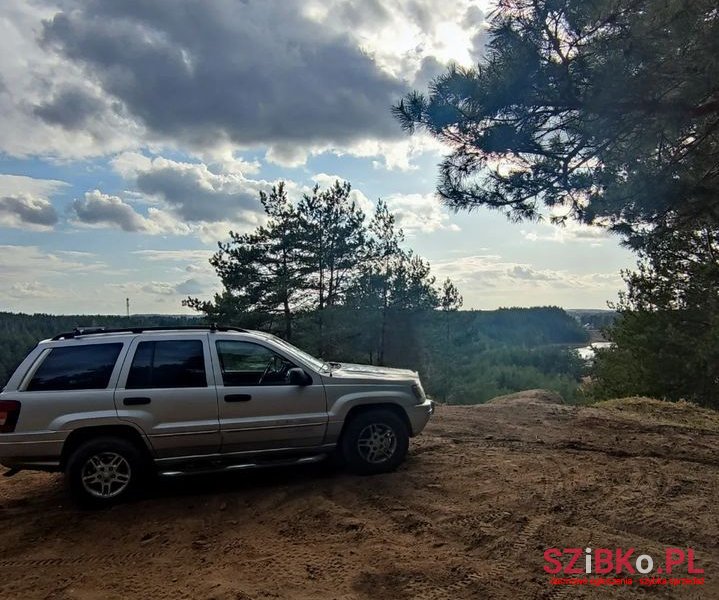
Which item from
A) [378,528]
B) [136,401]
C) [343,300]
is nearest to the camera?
[378,528]

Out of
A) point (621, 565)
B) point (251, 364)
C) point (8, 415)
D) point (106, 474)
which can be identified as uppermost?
point (251, 364)

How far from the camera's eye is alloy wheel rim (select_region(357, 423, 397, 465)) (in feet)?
19.4

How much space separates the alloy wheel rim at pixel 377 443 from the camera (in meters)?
5.91

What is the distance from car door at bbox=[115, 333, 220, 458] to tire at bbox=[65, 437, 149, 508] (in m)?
0.25

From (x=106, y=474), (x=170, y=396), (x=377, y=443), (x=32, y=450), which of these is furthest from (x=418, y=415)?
(x=32, y=450)

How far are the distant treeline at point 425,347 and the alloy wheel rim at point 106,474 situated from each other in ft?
8.42

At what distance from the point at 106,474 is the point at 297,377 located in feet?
6.95

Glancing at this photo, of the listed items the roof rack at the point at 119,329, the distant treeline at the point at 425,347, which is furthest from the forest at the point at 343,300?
the roof rack at the point at 119,329

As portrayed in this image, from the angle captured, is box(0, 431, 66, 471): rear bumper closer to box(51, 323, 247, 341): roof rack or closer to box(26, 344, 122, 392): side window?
box(26, 344, 122, 392): side window

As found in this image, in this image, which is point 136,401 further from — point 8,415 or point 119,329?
point 8,415

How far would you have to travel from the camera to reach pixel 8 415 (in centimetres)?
502

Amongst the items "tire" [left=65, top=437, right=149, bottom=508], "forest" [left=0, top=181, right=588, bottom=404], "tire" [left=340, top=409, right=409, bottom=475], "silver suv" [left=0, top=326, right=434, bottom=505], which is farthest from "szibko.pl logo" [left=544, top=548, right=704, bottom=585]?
"forest" [left=0, top=181, right=588, bottom=404]

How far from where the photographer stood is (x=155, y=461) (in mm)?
5320

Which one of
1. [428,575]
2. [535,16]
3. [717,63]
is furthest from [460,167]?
[428,575]
